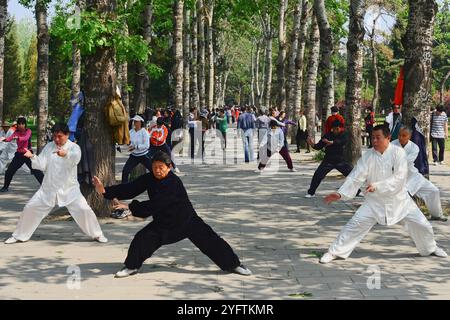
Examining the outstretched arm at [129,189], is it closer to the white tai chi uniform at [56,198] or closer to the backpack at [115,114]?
the white tai chi uniform at [56,198]

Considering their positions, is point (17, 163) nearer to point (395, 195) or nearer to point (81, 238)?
point (81, 238)

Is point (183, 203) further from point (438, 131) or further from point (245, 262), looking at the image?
point (438, 131)

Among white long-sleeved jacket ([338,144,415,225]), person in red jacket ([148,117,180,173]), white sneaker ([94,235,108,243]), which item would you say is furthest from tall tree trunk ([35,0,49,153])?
white long-sleeved jacket ([338,144,415,225])

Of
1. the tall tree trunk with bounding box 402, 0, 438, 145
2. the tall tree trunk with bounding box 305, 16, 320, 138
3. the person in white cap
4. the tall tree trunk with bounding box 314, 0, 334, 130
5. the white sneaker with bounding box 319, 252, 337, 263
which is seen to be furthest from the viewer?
the tall tree trunk with bounding box 305, 16, 320, 138

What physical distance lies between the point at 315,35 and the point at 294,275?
18642mm

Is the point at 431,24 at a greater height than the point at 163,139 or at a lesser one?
greater

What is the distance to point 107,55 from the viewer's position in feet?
36.7

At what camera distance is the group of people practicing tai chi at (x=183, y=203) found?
7.29m

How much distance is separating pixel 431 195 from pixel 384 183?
3016mm

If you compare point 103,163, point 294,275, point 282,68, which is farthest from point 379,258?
point 282,68

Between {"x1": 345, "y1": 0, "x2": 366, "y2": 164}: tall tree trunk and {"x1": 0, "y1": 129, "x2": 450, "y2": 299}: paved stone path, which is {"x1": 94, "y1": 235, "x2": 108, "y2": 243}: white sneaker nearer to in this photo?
{"x1": 0, "y1": 129, "x2": 450, "y2": 299}: paved stone path

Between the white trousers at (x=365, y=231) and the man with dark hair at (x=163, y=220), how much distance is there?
1.34m

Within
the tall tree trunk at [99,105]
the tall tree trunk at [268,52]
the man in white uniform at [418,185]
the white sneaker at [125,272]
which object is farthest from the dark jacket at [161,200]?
the tall tree trunk at [268,52]

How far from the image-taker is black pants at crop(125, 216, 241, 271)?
7.28 metres
